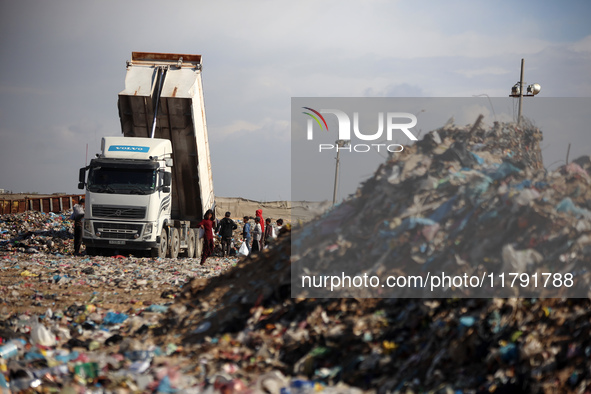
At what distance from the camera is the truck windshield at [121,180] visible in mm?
12711

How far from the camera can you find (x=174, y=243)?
569 inches

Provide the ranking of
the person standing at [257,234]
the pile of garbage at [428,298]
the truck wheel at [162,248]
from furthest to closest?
the truck wheel at [162,248] → the person standing at [257,234] → the pile of garbage at [428,298]

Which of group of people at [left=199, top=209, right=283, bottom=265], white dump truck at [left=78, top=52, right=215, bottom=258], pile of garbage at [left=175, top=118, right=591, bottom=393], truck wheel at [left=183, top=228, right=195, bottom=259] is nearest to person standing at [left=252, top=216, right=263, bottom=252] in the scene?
group of people at [left=199, top=209, right=283, bottom=265]

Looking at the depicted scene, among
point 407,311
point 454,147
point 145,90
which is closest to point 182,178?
point 145,90

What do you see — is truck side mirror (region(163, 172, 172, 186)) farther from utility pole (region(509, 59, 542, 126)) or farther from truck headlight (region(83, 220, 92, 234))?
utility pole (region(509, 59, 542, 126))

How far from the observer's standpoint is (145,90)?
12461mm

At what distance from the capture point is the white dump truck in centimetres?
1259

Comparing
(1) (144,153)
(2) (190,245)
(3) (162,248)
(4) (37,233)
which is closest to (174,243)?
(3) (162,248)

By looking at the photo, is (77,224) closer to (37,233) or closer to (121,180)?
(121,180)

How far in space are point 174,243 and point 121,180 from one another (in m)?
2.46

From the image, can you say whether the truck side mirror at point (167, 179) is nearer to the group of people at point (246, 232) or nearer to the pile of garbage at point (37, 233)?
the group of people at point (246, 232)

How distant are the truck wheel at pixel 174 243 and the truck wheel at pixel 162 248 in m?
0.22

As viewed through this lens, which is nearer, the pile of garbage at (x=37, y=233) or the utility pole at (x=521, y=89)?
the utility pole at (x=521, y=89)

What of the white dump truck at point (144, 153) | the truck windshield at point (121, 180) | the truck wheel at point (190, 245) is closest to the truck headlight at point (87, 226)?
the white dump truck at point (144, 153)
